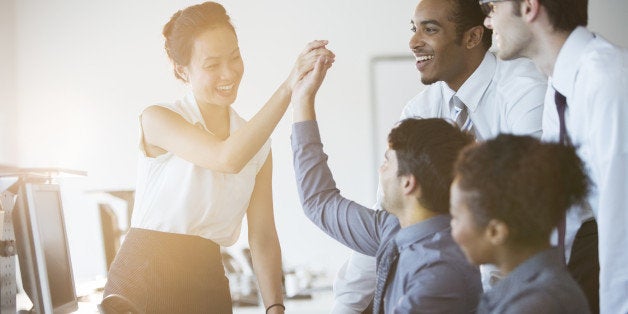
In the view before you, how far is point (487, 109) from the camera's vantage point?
6.01ft

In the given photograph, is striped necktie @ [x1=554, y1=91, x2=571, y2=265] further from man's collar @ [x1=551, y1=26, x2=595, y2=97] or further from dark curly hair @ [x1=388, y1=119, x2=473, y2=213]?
dark curly hair @ [x1=388, y1=119, x2=473, y2=213]

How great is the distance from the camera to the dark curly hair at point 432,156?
4.48 ft

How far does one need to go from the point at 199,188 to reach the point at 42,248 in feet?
1.15

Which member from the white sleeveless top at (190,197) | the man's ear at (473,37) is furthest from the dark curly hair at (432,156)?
the man's ear at (473,37)

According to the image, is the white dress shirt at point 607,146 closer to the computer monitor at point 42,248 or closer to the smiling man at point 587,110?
the smiling man at point 587,110

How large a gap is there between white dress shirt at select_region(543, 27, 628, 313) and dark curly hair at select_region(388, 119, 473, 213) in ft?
0.72

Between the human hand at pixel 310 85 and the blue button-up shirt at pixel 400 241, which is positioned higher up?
the human hand at pixel 310 85


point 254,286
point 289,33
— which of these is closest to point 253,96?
point 289,33

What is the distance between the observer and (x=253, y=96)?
15.6 feet

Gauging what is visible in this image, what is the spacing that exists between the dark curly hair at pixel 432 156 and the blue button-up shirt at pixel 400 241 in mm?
43

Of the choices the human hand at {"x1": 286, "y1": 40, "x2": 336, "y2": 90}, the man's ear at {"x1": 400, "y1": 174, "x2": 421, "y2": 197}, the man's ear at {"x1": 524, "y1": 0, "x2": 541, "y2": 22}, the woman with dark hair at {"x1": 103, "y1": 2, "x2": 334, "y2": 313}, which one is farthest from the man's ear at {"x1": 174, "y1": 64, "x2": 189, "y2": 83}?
the man's ear at {"x1": 524, "y1": 0, "x2": 541, "y2": 22}

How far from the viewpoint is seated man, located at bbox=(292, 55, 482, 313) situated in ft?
4.20

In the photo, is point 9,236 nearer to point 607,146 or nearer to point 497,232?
point 497,232

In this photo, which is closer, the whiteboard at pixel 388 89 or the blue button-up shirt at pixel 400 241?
the blue button-up shirt at pixel 400 241
